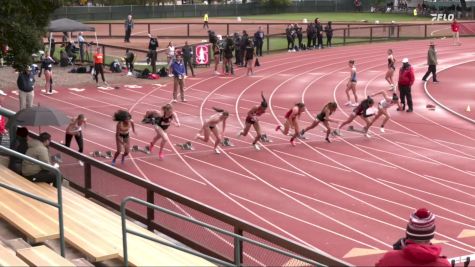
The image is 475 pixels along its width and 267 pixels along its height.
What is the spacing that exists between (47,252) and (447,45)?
4258cm

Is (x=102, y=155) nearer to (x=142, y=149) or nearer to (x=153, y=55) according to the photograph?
(x=142, y=149)

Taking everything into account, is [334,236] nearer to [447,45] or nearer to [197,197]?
[197,197]

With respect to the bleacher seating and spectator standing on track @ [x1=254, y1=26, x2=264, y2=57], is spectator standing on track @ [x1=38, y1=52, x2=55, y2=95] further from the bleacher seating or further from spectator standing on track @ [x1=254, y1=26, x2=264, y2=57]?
the bleacher seating

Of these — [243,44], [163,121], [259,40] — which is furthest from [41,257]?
[259,40]

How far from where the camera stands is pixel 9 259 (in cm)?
816

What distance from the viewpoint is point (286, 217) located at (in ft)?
49.9

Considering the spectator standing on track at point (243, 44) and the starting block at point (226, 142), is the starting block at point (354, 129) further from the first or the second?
the spectator standing on track at point (243, 44)

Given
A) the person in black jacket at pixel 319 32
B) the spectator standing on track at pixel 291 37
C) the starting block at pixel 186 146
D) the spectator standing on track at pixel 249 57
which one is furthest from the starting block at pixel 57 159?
the person in black jacket at pixel 319 32

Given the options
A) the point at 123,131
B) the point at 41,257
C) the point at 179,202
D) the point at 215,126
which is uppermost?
the point at 179,202

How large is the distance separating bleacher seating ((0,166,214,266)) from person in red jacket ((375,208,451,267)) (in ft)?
10.8

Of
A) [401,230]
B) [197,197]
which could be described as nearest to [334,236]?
[401,230]

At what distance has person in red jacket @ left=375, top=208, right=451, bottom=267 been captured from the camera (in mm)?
5461

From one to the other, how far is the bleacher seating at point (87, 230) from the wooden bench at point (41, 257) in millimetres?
457

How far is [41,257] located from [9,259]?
0.33 m
